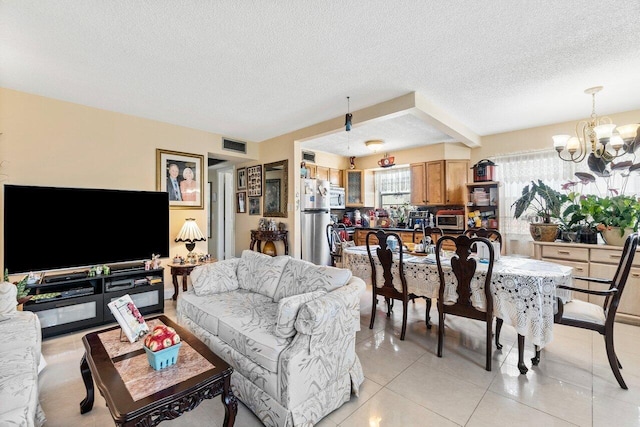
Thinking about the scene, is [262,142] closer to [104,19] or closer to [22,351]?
[104,19]

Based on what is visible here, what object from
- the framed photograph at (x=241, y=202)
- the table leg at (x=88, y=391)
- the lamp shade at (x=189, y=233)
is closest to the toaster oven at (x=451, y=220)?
the framed photograph at (x=241, y=202)

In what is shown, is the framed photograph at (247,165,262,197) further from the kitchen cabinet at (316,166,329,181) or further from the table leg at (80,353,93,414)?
the table leg at (80,353,93,414)

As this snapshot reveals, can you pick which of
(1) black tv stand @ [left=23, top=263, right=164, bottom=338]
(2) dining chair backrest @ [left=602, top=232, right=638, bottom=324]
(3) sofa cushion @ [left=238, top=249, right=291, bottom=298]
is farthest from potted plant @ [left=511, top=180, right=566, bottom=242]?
(1) black tv stand @ [left=23, top=263, right=164, bottom=338]

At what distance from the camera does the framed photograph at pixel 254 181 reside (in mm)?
5355

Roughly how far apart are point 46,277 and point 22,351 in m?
1.73

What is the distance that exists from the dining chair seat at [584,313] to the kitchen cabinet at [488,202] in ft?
9.02

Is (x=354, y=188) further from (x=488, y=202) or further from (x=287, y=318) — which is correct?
(x=287, y=318)

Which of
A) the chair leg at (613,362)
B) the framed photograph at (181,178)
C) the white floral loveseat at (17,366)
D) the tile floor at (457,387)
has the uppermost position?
the framed photograph at (181,178)

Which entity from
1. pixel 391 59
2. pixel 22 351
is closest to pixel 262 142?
pixel 391 59

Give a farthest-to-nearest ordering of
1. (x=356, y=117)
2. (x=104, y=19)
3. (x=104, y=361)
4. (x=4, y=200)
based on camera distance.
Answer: (x=356, y=117) < (x=4, y=200) < (x=104, y=19) < (x=104, y=361)

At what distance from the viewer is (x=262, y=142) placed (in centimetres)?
534

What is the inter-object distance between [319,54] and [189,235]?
306cm

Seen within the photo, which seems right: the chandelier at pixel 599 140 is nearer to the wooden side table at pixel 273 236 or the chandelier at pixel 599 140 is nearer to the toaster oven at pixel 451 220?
the toaster oven at pixel 451 220

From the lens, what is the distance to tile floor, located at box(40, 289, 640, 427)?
→ 1.75m
